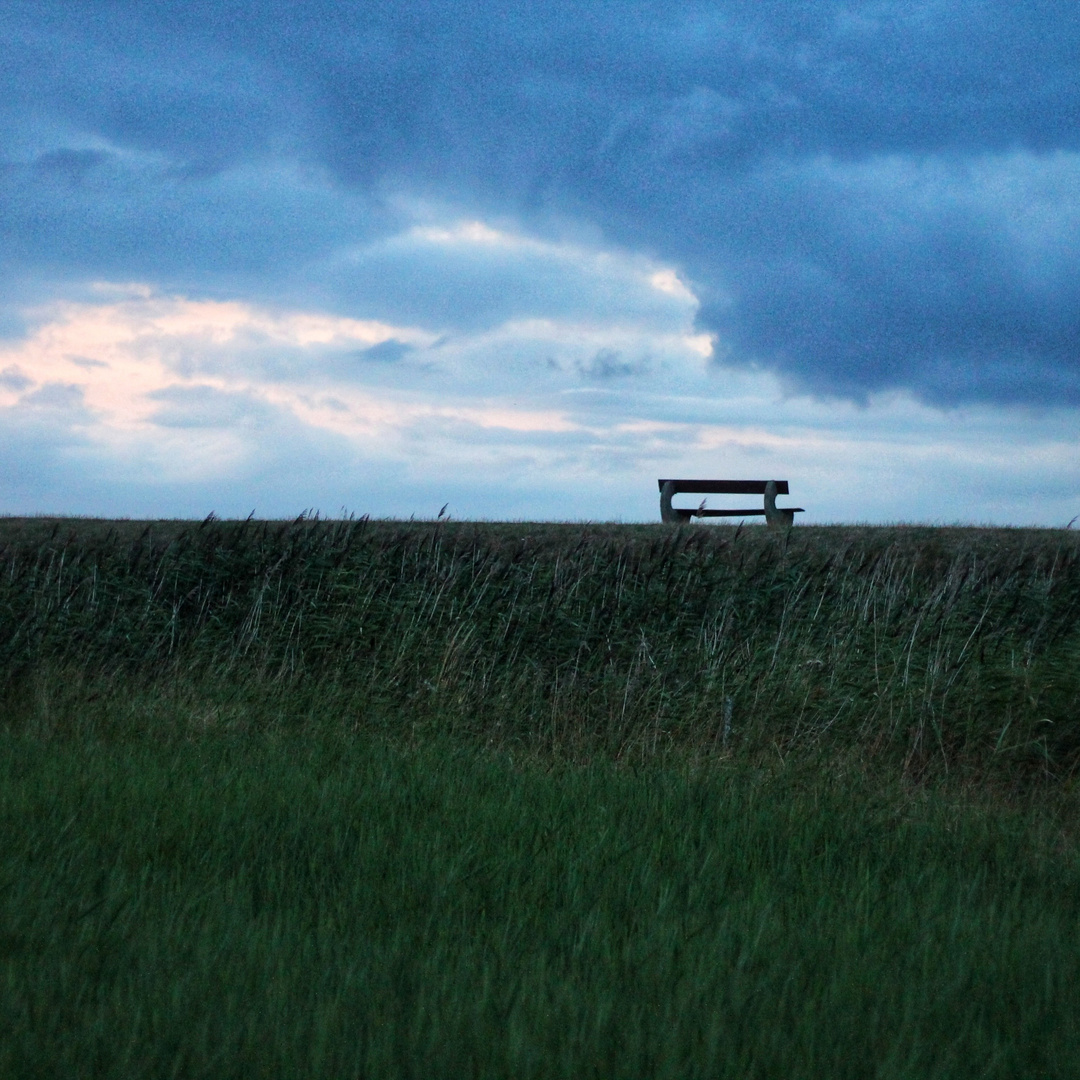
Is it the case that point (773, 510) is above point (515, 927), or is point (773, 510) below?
above

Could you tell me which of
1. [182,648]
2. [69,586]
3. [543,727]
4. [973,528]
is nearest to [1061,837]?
[543,727]

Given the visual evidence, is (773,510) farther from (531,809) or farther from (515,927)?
(515,927)

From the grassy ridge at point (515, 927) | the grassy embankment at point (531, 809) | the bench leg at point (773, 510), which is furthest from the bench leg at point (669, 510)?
the grassy ridge at point (515, 927)

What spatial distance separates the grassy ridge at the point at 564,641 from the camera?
6.89m

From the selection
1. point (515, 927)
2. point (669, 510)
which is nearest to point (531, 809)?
point (515, 927)

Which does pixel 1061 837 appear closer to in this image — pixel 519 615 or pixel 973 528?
pixel 519 615

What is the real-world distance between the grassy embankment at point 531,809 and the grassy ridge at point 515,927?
16mm

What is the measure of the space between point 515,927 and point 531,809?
3.94ft

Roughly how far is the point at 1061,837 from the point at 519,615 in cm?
458

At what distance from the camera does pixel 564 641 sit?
827cm

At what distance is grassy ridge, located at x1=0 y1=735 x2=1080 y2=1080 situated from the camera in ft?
8.26

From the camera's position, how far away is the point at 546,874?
375cm

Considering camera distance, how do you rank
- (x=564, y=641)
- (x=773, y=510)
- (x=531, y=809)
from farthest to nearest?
(x=773, y=510)
(x=564, y=641)
(x=531, y=809)

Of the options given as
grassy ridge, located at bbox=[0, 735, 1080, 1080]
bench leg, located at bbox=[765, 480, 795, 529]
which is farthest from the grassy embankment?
bench leg, located at bbox=[765, 480, 795, 529]
